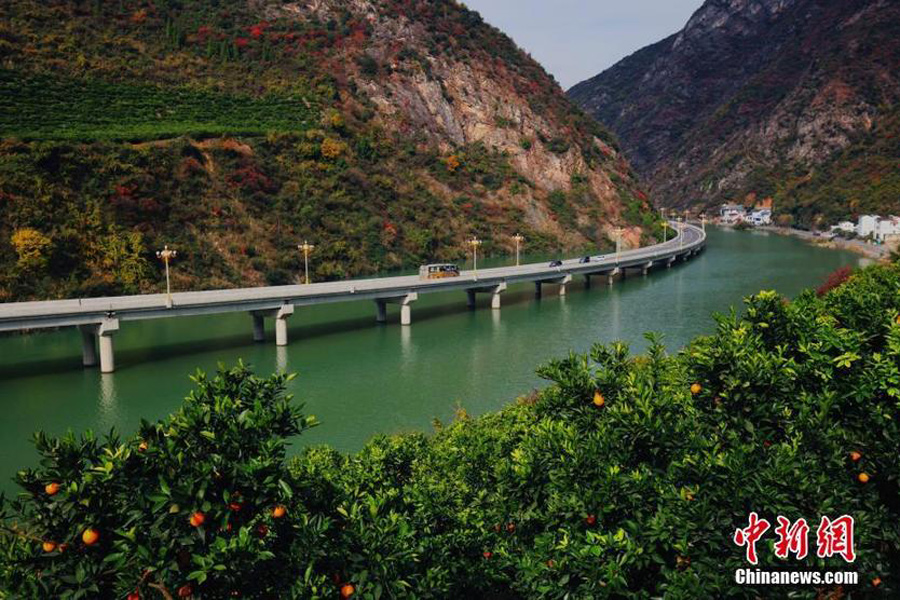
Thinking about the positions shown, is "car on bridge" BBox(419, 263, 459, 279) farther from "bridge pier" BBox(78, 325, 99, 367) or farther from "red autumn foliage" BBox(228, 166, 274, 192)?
"red autumn foliage" BBox(228, 166, 274, 192)

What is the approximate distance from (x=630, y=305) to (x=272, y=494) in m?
69.0

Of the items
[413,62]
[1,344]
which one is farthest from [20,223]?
[413,62]

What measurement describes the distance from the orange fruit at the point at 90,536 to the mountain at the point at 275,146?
2317 inches

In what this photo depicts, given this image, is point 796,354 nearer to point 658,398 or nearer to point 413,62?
point 658,398

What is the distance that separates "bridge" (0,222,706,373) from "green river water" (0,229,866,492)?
177cm

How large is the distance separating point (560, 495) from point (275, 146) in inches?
3721

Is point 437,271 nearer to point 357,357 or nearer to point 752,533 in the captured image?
point 357,357

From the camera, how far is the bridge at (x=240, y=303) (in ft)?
150

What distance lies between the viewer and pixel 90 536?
959cm

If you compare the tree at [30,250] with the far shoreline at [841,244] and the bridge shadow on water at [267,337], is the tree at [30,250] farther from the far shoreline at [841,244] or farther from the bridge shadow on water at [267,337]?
the far shoreline at [841,244]

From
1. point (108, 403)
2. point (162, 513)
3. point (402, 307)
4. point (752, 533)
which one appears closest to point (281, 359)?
point (108, 403)

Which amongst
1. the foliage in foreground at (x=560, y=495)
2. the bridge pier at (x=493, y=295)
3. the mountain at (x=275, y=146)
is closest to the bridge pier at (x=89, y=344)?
the mountain at (x=275, y=146)

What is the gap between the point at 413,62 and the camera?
13675 cm

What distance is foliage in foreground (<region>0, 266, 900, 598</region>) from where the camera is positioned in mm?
9758
